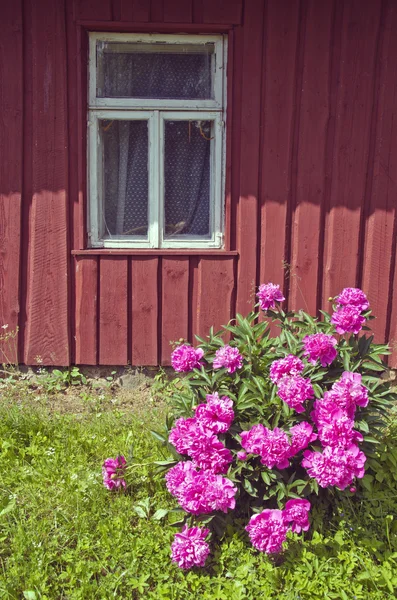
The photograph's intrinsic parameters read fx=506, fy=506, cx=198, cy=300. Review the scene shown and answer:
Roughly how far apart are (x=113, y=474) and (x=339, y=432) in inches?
43.0

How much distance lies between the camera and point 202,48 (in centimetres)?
358

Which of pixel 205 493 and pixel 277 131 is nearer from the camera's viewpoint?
pixel 205 493

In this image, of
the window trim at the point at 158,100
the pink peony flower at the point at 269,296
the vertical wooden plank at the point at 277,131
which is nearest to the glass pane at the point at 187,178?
the window trim at the point at 158,100

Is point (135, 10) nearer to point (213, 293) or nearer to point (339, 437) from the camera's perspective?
point (213, 293)

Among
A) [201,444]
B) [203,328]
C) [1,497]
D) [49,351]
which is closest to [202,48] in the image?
[203,328]

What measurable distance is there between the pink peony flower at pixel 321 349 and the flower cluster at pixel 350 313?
0.44 feet

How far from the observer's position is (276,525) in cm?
195

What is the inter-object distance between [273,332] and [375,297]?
0.78 metres

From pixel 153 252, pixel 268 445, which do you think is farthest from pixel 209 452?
pixel 153 252

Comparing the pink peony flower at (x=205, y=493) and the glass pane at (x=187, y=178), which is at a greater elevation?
the glass pane at (x=187, y=178)

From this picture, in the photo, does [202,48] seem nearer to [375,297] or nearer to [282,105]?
[282,105]

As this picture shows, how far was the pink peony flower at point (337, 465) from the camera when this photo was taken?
6.41 ft

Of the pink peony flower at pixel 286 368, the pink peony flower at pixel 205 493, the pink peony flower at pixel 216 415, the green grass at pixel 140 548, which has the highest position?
the pink peony flower at pixel 286 368

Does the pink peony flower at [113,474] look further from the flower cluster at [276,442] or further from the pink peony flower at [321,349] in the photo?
the pink peony flower at [321,349]
